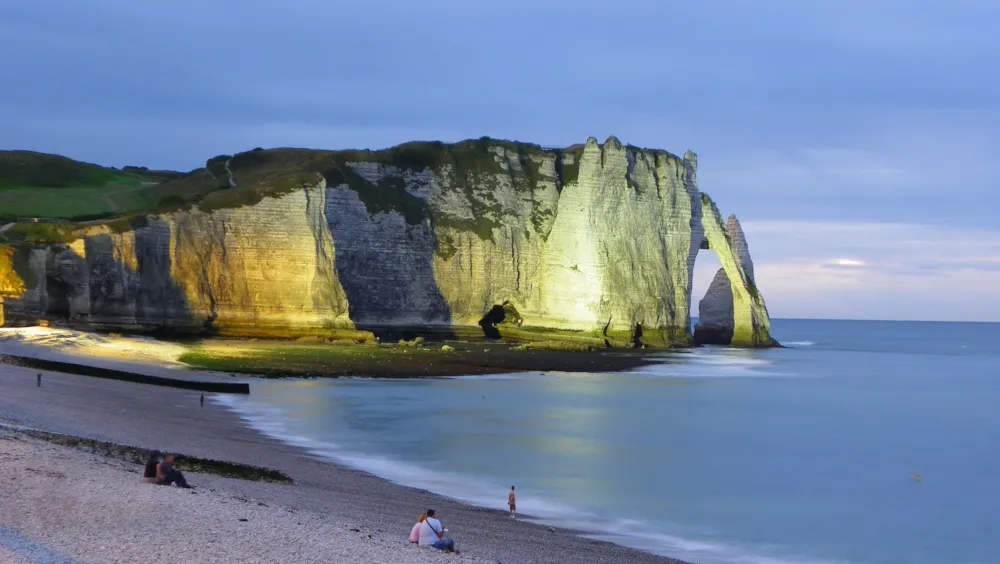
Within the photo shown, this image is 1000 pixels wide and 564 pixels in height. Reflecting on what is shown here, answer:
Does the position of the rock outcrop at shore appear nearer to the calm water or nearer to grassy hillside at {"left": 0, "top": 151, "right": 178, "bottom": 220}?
grassy hillside at {"left": 0, "top": 151, "right": 178, "bottom": 220}

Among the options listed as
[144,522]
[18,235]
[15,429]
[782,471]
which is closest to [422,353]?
[18,235]

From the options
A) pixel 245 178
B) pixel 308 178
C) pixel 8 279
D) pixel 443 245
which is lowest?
pixel 8 279

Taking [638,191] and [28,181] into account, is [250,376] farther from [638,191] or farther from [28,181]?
[28,181]

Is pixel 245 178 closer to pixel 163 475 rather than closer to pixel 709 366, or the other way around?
pixel 709 366

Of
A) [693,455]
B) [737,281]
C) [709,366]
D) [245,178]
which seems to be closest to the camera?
[693,455]

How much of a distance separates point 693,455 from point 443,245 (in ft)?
148

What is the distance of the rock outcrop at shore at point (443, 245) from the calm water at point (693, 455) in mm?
20500

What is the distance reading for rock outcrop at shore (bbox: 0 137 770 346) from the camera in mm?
54281

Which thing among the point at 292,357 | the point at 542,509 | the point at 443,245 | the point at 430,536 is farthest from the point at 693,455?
the point at 443,245

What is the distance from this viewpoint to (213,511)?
9914 mm

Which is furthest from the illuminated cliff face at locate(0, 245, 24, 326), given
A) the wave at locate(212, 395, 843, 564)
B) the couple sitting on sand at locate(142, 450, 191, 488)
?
the couple sitting on sand at locate(142, 450, 191, 488)

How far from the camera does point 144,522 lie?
9031mm

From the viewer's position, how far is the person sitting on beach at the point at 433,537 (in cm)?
1028

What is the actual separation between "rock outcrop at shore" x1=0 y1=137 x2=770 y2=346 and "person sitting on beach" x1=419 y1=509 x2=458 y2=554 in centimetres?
4290
